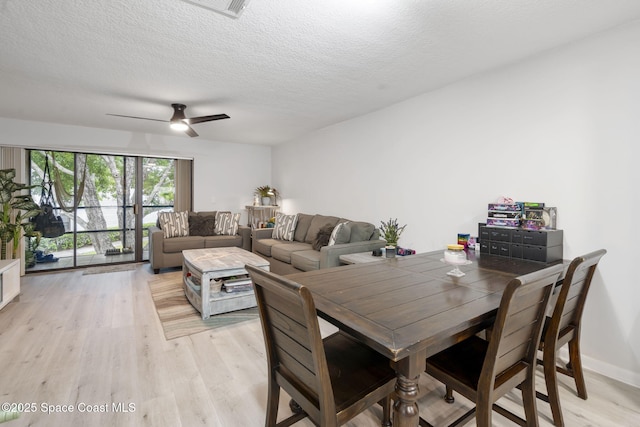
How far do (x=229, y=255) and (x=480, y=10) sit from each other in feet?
11.1

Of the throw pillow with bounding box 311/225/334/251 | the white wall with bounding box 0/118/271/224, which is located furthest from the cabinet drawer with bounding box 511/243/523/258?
the white wall with bounding box 0/118/271/224

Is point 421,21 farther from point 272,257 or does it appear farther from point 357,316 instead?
point 272,257

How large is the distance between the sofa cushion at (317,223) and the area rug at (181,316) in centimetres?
170

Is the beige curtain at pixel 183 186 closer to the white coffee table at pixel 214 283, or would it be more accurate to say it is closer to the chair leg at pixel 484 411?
the white coffee table at pixel 214 283

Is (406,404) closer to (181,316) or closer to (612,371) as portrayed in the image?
(612,371)

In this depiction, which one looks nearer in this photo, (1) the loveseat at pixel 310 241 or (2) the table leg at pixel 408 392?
(2) the table leg at pixel 408 392

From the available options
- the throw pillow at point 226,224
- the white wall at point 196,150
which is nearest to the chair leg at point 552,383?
the throw pillow at point 226,224

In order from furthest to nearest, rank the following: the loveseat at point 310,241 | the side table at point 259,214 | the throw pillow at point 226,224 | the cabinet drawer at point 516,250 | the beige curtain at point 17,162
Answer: the side table at point 259,214 < the throw pillow at point 226,224 < the beige curtain at point 17,162 < the loveseat at point 310,241 < the cabinet drawer at point 516,250

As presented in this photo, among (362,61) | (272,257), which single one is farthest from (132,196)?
(362,61)

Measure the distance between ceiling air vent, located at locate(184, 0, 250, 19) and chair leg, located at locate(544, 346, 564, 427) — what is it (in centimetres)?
255

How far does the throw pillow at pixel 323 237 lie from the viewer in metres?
4.24

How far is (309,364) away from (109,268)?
17.6ft

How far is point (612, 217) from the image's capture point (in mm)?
2137

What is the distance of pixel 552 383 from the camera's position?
1.63 m
